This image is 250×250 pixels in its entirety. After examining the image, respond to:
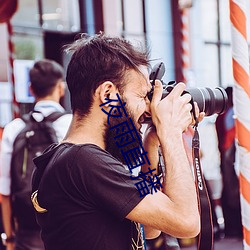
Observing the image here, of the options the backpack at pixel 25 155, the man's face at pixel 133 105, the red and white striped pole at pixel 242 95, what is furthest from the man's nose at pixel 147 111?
the backpack at pixel 25 155

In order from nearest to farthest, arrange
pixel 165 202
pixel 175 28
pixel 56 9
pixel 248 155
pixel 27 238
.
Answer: pixel 165 202
pixel 248 155
pixel 27 238
pixel 56 9
pixel 175 28

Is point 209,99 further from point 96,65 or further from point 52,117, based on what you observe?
point 52,117

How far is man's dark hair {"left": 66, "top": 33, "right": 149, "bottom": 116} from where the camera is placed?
144 cm

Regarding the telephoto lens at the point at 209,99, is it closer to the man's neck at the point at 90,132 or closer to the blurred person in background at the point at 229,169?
the man's neck at the point at 90,132

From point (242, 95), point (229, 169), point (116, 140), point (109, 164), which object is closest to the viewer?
point (109, 164)

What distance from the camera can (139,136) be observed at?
1.52m

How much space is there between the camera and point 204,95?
167cm

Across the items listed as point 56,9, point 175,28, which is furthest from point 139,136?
point 175,28

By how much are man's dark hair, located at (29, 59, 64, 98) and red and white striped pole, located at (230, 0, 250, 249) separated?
46.7 inches

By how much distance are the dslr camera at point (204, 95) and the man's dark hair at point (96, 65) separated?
0.11 meters

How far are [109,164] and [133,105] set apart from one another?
182mm

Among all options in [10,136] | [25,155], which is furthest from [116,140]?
[10,136]

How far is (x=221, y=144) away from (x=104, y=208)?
3.65 metres

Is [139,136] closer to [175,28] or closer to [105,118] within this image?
[105,118]
